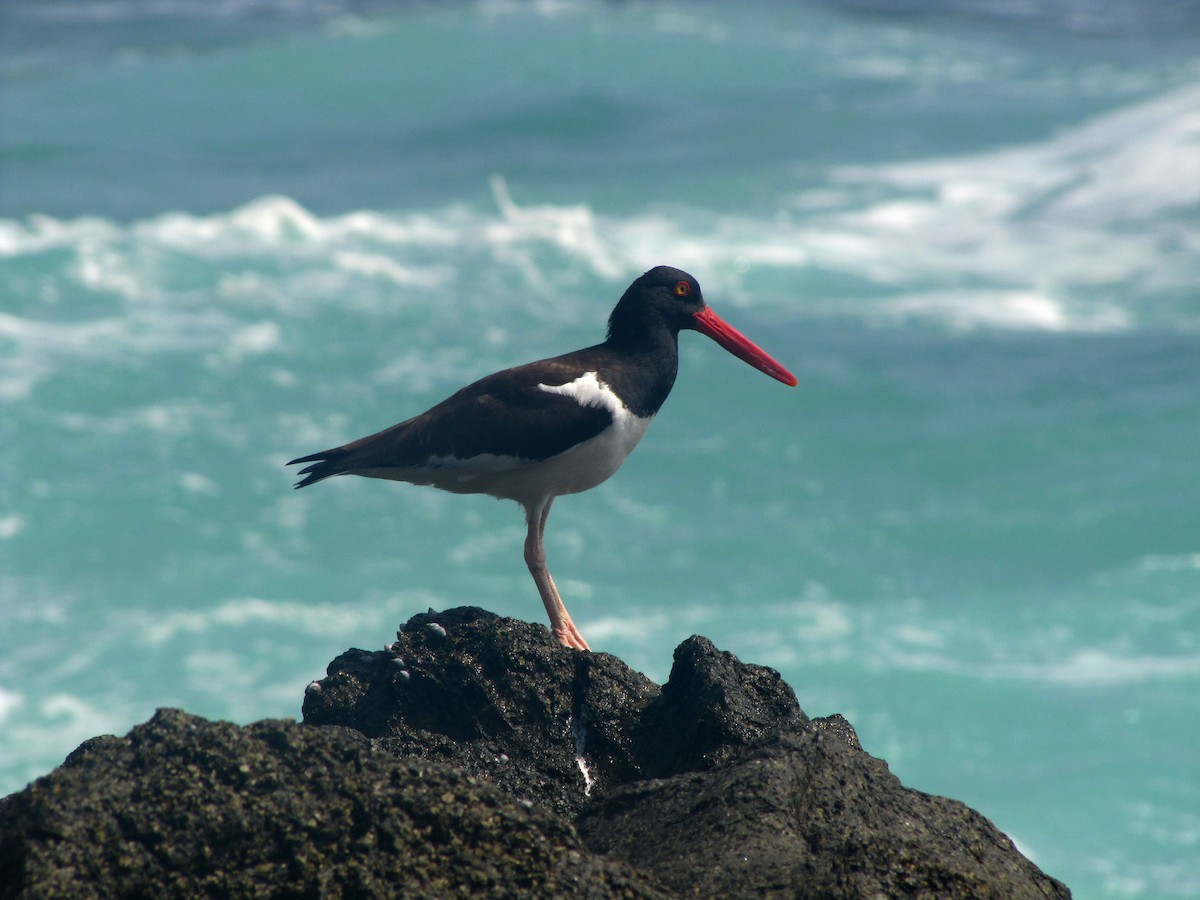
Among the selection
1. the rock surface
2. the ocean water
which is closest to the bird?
the rock surface

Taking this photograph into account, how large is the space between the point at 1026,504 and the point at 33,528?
12102mm

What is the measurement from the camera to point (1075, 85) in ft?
109

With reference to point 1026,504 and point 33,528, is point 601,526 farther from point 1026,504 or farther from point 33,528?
point 33,528

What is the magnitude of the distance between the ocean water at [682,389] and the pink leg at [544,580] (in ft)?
21.8

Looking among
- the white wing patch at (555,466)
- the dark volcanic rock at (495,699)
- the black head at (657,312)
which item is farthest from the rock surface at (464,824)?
the black head at (657,312)

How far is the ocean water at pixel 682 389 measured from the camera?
46.6 ft

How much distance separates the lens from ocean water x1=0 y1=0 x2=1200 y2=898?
14195 mm

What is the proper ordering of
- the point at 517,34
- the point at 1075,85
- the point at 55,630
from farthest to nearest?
the point at 517,34 → the point at 1075,85 → the point at 55,630

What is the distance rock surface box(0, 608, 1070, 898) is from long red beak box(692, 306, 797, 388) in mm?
3051

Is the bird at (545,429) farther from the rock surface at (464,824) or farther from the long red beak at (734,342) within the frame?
the rock surface at (464,824)

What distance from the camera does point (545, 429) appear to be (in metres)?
6.77

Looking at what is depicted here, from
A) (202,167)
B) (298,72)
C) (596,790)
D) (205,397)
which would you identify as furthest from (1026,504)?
(298,72)

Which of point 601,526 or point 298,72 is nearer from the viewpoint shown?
point 601,526

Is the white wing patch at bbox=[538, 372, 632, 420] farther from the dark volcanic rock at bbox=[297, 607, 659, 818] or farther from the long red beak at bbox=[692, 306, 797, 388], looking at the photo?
the dark volcanic rock at bbox=[297, 607, 659, 818]
